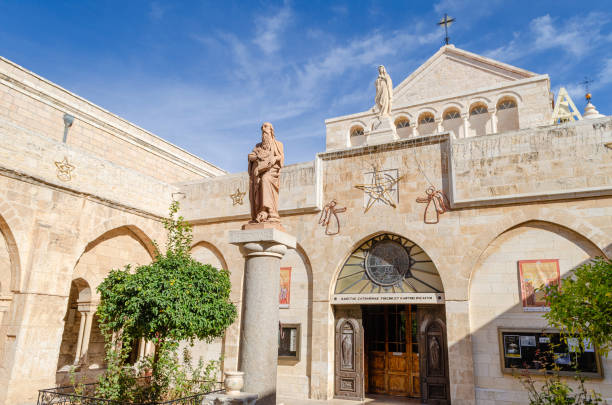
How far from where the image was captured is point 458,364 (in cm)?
1046

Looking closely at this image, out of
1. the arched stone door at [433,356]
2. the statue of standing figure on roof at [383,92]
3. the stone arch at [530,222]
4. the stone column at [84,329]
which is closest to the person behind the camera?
the stone arch at [530,222]

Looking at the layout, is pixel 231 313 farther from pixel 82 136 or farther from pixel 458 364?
pixel 82 136

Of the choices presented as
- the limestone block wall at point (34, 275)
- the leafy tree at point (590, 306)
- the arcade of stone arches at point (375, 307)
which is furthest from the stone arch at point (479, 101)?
the limestone block wall at point (34, 275)

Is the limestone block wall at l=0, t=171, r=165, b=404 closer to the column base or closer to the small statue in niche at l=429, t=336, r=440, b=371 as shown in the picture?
the column base

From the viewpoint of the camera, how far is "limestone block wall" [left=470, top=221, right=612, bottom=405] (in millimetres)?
10078

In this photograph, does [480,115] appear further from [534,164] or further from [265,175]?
[265,175]

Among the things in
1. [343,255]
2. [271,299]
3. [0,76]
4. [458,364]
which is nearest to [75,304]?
[0,76]

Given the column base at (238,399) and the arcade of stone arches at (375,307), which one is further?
the arcade of stone arches at (375,307)

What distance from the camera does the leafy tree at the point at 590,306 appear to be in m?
5.71

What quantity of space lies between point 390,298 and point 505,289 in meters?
2.83

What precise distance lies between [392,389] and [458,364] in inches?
127

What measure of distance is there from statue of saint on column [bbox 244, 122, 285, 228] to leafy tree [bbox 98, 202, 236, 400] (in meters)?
2.94

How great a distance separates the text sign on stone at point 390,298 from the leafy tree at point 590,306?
16.7 ft

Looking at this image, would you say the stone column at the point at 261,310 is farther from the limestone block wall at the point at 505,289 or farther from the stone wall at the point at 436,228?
the limestone block wall at the point at 505,289
